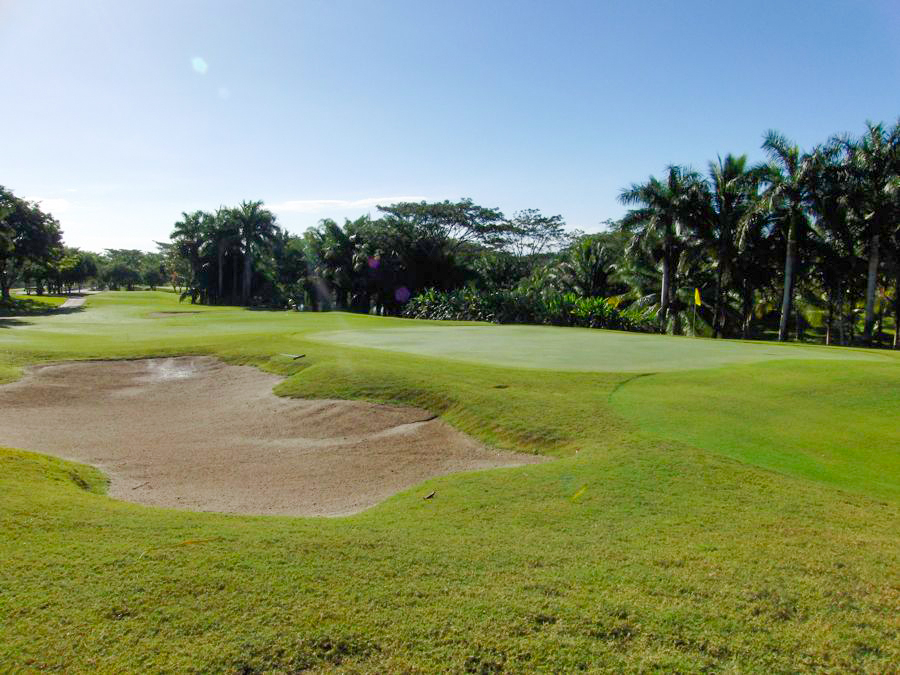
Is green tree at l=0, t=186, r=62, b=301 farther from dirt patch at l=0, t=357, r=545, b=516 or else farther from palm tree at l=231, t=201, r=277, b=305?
dirt patch at l=0, t=357, r=545, b=516

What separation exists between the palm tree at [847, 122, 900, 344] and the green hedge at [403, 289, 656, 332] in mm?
12622

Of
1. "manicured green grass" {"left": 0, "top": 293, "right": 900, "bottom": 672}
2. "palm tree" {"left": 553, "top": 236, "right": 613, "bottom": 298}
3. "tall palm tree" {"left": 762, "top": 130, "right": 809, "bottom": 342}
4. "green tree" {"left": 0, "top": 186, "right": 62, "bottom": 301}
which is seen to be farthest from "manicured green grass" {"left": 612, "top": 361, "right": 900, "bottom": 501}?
"green tree" {"left": 0, "top": 186, "right": 62, "bottom": 301}

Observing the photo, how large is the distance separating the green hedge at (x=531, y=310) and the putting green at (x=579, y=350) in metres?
15.4

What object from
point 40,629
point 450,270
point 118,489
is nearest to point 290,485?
point 118,489

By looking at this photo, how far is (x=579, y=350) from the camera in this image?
1956 cm

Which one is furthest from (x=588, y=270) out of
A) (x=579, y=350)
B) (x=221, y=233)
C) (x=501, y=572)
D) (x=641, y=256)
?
(x=501, y=572)

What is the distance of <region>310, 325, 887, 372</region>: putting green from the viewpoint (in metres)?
16.5

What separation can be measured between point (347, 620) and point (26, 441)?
973 centimetres

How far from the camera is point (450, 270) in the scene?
65.9 meters

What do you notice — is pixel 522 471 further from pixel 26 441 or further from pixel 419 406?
pixel 26 441

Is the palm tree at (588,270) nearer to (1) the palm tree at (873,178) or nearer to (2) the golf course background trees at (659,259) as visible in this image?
(2) the golf course background trees at (659,259)

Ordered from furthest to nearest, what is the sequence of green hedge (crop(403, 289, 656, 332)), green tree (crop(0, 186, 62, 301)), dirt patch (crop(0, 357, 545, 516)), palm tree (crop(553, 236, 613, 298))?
1. green tree (crop(0, 186, 62, 301))
2. palm tree (crop(553, 236, 613, 298))
3. green hedge (crop(403, 289, 656, 332))
4. dirt patch (crop(0, 357, 545, 516))

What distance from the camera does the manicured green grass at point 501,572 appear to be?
3.77m

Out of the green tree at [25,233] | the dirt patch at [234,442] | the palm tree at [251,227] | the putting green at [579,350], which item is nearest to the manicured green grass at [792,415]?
the putting green at [579,350]
